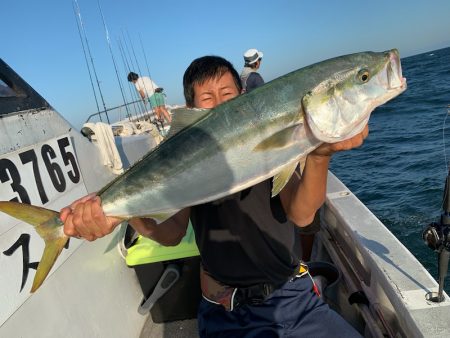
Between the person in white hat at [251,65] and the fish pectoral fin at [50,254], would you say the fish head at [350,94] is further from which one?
the person in white hat at [251,65]

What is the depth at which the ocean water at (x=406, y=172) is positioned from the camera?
5.95 m

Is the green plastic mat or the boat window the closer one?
the boat window

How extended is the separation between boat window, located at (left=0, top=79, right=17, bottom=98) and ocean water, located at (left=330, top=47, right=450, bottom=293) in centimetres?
463

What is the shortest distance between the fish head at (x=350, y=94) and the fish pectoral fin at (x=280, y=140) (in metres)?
0.08

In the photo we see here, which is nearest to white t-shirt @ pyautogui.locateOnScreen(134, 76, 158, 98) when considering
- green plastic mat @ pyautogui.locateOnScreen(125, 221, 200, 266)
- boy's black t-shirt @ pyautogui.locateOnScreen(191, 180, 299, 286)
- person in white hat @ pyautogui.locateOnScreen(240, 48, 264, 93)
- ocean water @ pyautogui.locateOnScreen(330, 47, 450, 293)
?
person in white hat @ pyautogui.locateOnScreen(240, 48, 264, 93)

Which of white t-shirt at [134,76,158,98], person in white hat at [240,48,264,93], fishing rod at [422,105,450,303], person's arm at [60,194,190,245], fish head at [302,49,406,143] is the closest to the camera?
fish head at [302,49,406,143]

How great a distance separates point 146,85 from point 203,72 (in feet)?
30.5

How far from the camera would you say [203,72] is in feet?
7.17

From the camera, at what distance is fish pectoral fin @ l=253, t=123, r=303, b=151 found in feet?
5.38

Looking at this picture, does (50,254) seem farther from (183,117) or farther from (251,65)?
(251,65)

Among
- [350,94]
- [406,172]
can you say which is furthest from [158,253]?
[406,172]

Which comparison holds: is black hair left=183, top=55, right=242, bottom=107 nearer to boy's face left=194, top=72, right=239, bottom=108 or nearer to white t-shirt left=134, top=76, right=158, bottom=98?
boy's face left=194, top=72, right=239, bottom=108

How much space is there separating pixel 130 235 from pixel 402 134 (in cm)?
1192

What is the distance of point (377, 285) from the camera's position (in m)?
2.43
